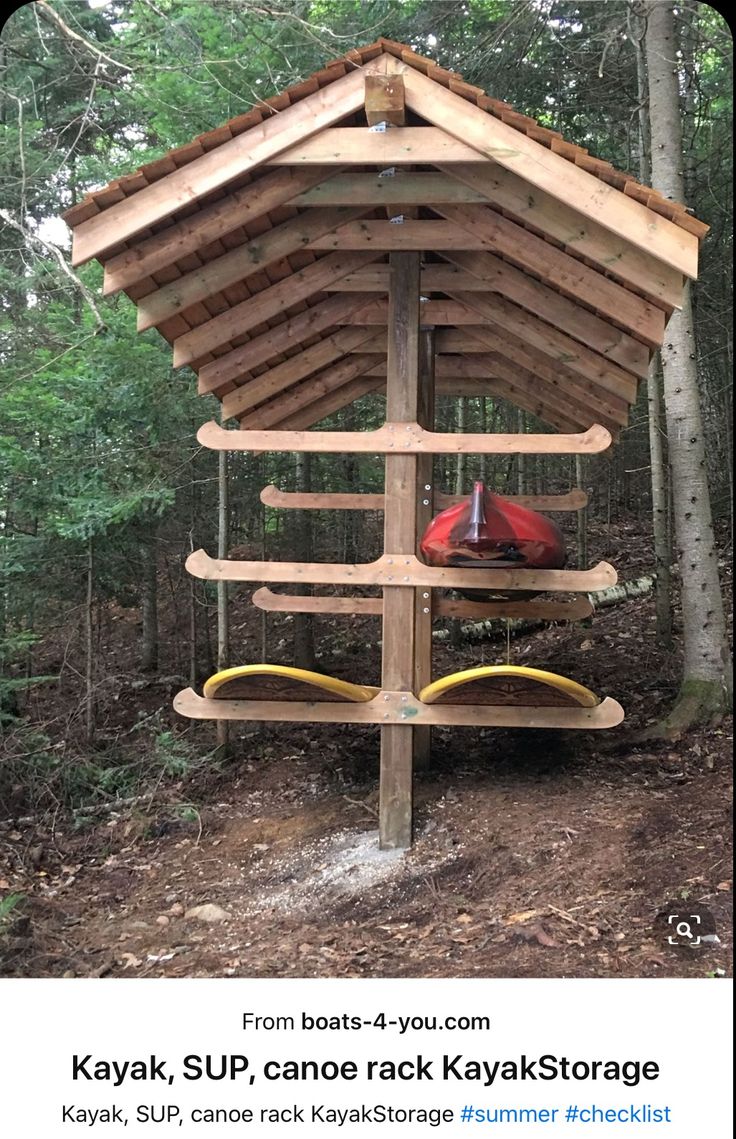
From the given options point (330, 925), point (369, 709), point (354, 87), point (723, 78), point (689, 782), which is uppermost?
point (723, 78)

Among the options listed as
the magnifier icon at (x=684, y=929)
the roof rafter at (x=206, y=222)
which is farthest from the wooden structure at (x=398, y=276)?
the magnifier icon at (x=684, y=929)

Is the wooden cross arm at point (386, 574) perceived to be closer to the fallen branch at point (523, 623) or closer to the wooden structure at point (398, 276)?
the wooden structure at point (398, 276)

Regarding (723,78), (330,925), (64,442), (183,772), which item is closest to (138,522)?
(64,442)

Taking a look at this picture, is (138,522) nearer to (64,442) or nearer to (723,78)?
(64,442)

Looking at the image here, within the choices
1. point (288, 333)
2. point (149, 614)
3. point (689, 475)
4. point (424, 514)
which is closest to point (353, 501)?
point (424, 514)

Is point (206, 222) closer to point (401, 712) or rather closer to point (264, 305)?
point (264, 305)

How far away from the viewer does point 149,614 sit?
918cm

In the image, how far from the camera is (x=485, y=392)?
676 centimetres

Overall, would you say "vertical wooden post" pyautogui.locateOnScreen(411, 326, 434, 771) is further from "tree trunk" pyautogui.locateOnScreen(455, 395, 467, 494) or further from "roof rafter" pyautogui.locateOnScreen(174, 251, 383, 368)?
"tree trunk" pyautogui.locateOnScreen(455, 395, 467, 494)

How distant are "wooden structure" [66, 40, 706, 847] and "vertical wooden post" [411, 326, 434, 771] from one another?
0.7 inches

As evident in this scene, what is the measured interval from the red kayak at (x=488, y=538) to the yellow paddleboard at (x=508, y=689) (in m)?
0.60

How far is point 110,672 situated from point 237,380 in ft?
14.9

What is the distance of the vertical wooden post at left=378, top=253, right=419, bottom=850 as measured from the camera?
14.9 ft
